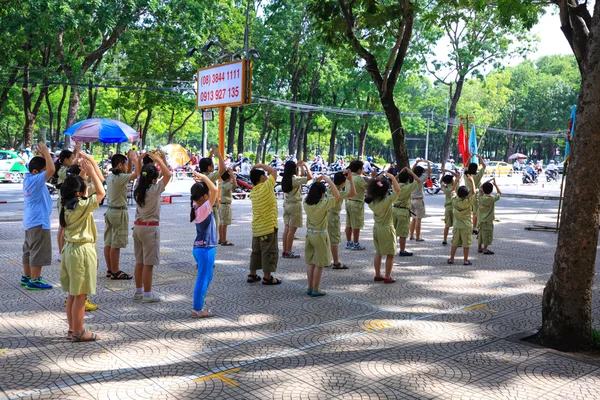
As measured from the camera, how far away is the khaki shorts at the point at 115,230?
764 centimetres

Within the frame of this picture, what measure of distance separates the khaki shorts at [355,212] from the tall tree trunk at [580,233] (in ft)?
16.5

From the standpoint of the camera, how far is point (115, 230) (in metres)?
7.64

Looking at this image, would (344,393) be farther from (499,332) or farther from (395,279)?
(395,279)

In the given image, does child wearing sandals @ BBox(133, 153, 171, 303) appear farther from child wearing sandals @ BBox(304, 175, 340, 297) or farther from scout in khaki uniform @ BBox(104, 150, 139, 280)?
child wearing sandals @ BBox(304, 175, 340, 297)

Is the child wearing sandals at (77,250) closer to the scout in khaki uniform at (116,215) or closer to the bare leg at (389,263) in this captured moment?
the scout in khaki uniform at (116,215)

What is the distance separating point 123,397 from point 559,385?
135 inches

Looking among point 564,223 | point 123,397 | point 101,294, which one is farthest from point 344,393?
point 101,294

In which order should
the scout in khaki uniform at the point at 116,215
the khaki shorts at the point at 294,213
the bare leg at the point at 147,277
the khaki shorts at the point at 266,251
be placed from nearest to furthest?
the bare leg at the point at 147,277 → the scout in khaki uniform at the point at 116,215 → the khaki shorts at the point at 266,251 → the khaki shorts at the point at 294,213

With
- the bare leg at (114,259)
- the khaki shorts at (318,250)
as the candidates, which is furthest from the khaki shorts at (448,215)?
the bare leg at (114,259)

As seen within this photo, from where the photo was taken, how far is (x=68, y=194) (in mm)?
5191

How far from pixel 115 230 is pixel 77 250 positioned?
8.00 feet

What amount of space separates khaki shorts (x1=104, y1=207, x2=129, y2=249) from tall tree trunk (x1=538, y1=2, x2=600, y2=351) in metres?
5.31

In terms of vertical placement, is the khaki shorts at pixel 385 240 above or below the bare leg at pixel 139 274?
above

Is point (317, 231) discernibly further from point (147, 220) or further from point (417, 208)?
point (417, 208)
